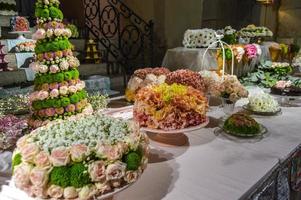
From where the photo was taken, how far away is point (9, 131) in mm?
942

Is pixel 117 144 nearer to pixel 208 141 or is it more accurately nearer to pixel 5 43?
pixel 208 141

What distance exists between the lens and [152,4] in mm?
4277

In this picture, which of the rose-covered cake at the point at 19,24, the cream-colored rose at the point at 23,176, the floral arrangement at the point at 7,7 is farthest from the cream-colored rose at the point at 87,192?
the floral arrangement at the point at 7,7

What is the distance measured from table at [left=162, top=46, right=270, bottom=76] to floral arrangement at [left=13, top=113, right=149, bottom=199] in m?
1.88

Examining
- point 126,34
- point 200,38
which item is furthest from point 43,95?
point 126,34

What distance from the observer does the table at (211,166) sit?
0.71 meters

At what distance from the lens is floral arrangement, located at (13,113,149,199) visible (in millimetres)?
580

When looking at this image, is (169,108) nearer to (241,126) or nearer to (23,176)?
(241,126)

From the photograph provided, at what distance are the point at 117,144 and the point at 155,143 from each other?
39 cm

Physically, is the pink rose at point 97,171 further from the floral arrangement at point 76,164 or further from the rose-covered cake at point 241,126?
the rose-covered cake at point 241,126

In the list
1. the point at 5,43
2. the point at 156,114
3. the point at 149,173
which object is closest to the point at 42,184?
the point at 149,173

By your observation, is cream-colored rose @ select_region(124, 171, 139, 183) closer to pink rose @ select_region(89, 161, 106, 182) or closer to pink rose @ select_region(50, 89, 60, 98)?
pink rose @ select_region(89, 161, 106, 182)

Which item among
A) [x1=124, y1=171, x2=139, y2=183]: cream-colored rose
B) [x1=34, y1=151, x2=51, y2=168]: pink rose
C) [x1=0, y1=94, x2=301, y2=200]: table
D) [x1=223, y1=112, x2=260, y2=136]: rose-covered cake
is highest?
[x1=34, y1=151, x2=51, y2=168]: pink rose

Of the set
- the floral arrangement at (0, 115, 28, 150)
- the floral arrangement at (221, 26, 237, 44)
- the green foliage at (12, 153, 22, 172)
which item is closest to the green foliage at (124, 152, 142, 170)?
the green foliage at (12, 153, 22, 172)
